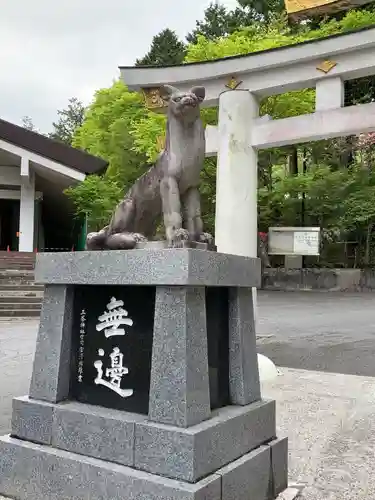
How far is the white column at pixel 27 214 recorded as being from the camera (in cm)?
1722

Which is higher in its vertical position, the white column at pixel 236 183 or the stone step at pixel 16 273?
the white column at pixel 236 183

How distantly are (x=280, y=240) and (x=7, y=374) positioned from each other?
9.55 meters

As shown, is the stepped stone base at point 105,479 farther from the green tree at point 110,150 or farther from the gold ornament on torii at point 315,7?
the green tree at point 110,150

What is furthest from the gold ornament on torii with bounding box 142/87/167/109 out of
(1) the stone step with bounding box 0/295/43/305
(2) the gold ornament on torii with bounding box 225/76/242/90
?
(1) the stone step with bounding box 0/295/43/305

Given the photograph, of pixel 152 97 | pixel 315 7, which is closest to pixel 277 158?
pixel 315 7

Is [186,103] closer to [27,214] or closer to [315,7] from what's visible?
[315,7]

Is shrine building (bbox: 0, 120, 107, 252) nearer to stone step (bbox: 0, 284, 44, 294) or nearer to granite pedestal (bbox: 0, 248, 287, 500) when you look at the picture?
stone step (bbox: 0, 284, 44, 294)

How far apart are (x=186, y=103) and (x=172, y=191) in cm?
56

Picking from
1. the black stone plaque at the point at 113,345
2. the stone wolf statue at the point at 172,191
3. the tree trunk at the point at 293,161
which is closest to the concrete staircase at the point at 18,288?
the stone wolf statue at the point at 172,191

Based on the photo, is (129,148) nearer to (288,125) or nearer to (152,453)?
(288,125)

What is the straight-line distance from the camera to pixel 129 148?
66.4ft

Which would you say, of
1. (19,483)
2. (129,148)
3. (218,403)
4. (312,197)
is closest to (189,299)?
(218,403)

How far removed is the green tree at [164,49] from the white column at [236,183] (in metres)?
24.5

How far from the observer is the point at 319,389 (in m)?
5.80
